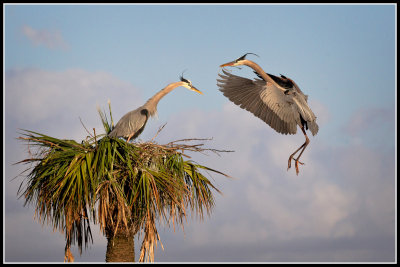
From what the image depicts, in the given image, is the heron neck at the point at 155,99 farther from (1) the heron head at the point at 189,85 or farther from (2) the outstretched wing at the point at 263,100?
(2) the outstretched wing at the point at 263,100

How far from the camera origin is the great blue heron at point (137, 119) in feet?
38.2

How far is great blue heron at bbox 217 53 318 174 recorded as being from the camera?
10172 mm

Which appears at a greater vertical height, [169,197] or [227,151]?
[227,151]

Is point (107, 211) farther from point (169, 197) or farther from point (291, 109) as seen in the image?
point (291, 109)

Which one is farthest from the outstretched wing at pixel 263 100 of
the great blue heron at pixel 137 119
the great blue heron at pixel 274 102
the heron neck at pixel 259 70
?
the great blue heron at pixel 137 119

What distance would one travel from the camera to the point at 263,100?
10352mm

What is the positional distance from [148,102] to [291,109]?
3.99 m

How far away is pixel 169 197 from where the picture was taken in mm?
9750

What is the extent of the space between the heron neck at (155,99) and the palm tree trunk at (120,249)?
12.5ft

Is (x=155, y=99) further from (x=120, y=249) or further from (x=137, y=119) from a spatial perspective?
(x=120, y=249)

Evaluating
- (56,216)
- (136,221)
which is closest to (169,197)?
(136,221)

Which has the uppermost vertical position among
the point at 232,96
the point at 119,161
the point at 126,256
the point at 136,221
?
the point at 232,96

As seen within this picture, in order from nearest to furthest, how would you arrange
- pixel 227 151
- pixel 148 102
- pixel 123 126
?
1. pixel 227 151
2. pixel 123 126
3. pixel 148 102

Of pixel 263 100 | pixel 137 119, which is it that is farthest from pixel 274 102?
pixel 137 119
